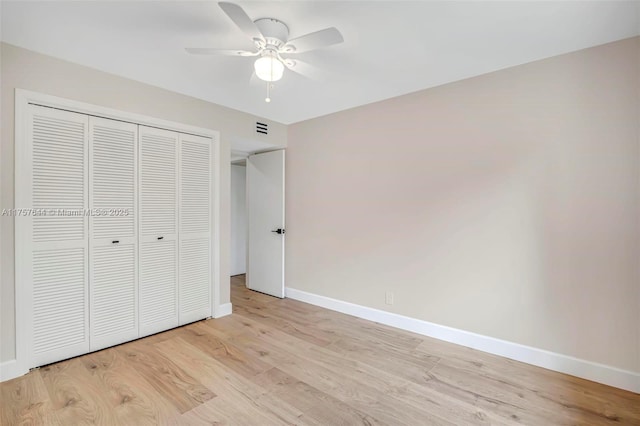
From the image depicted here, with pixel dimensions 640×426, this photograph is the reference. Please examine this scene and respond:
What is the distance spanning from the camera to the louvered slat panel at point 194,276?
10.3 ft

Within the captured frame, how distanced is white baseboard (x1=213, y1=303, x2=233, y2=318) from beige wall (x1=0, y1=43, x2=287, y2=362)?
369 mm

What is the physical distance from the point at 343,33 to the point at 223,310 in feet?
10.1

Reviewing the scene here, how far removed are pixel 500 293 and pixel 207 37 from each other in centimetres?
311

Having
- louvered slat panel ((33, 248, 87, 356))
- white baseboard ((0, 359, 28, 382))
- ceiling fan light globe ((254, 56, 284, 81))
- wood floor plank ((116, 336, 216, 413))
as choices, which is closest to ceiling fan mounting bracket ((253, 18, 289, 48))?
ceiling fan light globe ((254, 56, 284, 81))

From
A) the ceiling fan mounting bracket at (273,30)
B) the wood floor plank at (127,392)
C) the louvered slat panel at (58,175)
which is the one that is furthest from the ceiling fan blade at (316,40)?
the wood floor plank at (127,392)

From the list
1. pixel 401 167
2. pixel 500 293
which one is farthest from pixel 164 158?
pixel 500 293

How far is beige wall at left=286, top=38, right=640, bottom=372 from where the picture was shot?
2.06 metres

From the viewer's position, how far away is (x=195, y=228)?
10.6 feet

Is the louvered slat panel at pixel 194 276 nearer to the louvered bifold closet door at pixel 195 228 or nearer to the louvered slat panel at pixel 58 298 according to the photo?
the louvered bifold closet door at pixel 195 228

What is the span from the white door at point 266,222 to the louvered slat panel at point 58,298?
2.25 m

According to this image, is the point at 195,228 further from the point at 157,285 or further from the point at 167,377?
the point at 167,377

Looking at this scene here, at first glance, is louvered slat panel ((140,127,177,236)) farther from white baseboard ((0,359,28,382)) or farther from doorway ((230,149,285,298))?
doorway ((230,149,285,298))

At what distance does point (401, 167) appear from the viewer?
3.08 meters

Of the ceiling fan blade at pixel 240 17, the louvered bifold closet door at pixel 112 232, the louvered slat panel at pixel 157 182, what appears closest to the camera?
the ceiling fan blade at pixel 240 17
